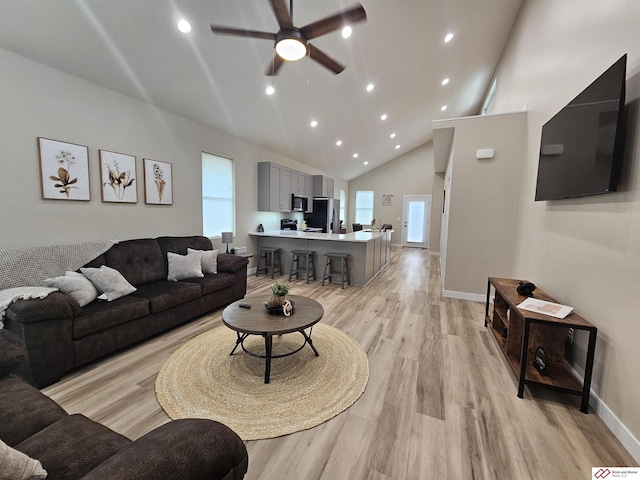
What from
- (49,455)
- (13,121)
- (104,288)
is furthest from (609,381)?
(13,121)

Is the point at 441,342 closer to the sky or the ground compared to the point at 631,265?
closer to the ground

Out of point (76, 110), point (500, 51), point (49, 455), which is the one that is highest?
point (500, 51)

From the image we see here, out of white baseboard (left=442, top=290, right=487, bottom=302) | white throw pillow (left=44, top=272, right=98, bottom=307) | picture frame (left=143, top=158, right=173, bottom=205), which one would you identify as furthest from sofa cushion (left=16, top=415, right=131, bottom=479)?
white baseboard (left=442, top=290, right=487, bottom=302)

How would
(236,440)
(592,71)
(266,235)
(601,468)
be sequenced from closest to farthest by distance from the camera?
(236,440) < (601,468) < (592,71) < (266,235)

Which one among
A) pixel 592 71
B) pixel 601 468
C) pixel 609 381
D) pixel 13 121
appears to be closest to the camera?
pixel 601 468

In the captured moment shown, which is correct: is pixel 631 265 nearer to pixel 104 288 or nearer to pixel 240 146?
pixel 104 288

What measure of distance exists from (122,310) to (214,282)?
109 cm

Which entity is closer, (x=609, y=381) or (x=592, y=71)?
(x=609, y=381)

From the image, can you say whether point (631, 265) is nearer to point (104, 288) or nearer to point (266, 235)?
point (104, 288)

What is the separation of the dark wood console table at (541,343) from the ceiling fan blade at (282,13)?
112 inches

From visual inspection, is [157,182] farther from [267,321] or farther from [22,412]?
[22,412]

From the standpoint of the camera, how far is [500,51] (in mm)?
5211

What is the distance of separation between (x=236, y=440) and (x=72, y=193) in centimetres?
341

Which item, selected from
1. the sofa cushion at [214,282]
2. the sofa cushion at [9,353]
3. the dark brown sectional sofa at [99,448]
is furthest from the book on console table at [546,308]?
the sofa cushion at [9,353]
